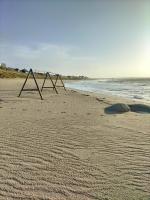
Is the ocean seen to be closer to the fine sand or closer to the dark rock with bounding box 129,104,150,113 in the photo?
the dark rock with bounding box 129,104,150,113

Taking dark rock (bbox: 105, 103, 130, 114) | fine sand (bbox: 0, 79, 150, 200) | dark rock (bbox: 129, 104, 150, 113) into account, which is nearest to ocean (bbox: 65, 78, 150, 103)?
dark rock (bbox: 129, 104, 150, 113)

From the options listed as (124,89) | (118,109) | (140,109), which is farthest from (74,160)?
(124,89)

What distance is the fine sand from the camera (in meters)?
4.14

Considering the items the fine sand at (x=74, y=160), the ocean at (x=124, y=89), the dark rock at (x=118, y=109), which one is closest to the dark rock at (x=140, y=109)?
the dark rock at (x=118, y=109)

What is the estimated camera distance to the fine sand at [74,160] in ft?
13.6

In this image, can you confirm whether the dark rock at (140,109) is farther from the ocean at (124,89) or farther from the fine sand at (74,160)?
the ocean at (124,89)

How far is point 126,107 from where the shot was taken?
38.3ft

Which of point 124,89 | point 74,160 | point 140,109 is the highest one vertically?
point 140,109

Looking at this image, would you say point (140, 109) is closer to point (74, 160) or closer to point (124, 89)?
point (74, 160)

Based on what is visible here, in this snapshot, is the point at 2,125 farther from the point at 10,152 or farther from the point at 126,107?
the point at 126,107

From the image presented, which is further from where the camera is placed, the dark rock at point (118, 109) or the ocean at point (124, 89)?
the ocean at point (124, 89)

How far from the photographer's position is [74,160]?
536 centimetres

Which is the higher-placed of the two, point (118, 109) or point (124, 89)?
point (118, 109)

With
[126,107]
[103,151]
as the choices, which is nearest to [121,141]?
[103,151]
